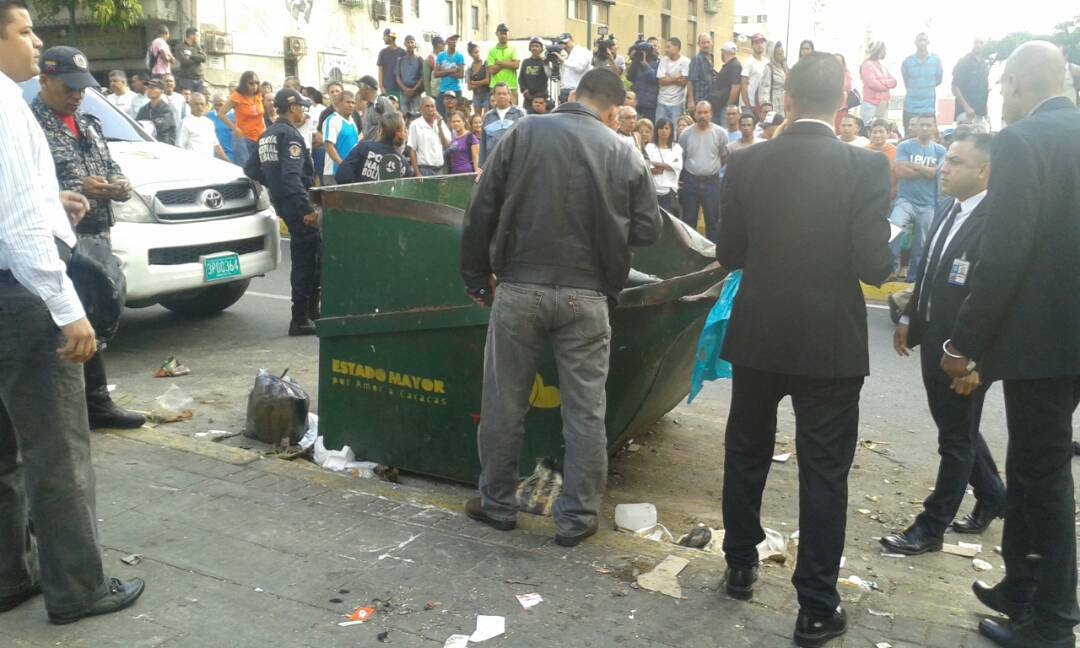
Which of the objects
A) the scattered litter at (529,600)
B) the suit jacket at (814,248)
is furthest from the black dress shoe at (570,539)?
the suit jacket at (814,248)

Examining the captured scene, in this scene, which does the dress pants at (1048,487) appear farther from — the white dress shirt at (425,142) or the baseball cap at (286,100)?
the white dress shirt at (425,142)

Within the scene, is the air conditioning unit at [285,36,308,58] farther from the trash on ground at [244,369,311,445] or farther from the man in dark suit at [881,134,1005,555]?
the man in dark suit at [881,134,1005,555]

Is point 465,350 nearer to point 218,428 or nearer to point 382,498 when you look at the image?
point 382,498

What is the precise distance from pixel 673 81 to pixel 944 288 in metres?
10.9

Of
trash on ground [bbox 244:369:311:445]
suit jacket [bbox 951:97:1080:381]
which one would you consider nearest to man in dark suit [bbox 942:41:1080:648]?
suit jacket [bbox 951:97:1080:381]

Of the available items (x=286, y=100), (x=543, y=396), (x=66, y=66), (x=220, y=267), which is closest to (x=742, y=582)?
(x=543, y=396)

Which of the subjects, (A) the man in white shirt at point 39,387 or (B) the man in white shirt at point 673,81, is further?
(B) the man in white shirt at point 673,81

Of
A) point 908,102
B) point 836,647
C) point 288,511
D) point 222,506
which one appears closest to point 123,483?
point 222,506

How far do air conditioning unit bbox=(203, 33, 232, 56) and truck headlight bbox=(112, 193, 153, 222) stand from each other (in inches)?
826

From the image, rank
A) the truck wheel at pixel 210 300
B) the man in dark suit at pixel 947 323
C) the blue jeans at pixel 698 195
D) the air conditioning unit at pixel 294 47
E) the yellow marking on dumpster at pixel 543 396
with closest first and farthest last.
A: the man in dark suit at pixel 947 323, the yellow marking on dumpster at pixel 543 396, the truck wheel at pixel 210 300, the blue jeans at pixel 698 195, the air conditioning unit at pixel 294 47

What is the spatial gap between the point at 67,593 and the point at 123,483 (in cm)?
133

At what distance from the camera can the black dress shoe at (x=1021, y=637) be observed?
10.8 feet

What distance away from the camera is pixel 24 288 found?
313 centimetres

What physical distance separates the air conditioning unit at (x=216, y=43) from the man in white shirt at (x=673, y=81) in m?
16.0
